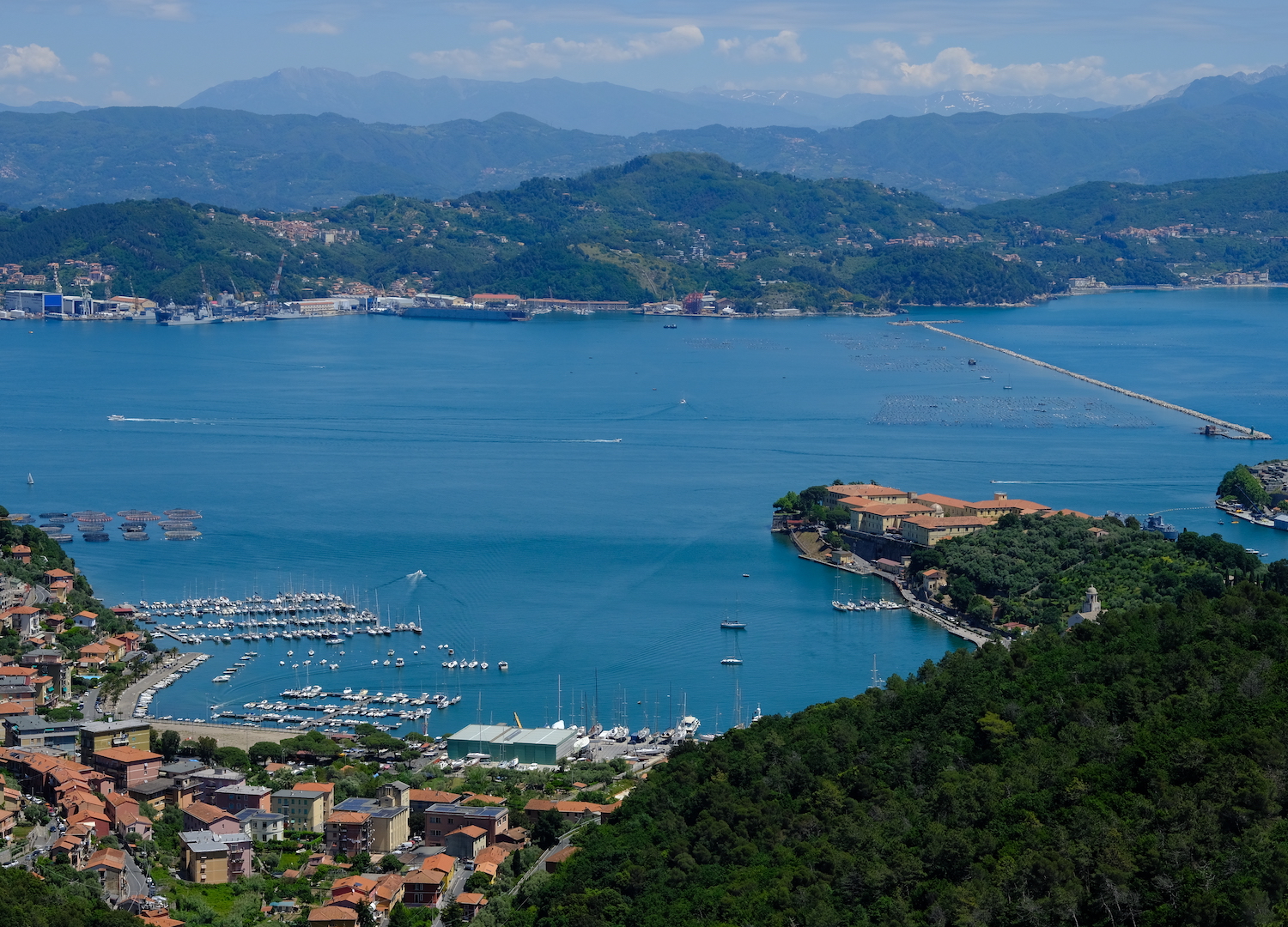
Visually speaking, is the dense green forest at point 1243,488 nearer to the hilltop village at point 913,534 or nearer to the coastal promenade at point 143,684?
the hilltop village at point 913,534

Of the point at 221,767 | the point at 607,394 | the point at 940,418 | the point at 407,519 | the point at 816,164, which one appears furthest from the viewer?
the point at 816,164

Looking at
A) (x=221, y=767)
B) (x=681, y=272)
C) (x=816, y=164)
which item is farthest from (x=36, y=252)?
(x=816, y=164)

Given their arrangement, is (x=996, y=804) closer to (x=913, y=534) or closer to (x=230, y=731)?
(x=230, y=731)

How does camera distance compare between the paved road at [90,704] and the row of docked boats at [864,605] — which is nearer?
the paved road at [90,704]

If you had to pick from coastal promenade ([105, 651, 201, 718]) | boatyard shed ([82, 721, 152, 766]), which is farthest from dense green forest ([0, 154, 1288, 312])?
boatyard shed ([82, 721, 152, 766])

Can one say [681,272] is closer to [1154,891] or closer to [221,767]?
[221,767]

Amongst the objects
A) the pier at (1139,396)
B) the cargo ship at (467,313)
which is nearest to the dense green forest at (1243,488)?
the pier at (1139,396)

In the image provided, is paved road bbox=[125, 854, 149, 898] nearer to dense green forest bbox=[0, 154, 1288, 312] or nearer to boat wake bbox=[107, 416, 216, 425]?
boat wake bbox=[107, 416, 216, 425]
